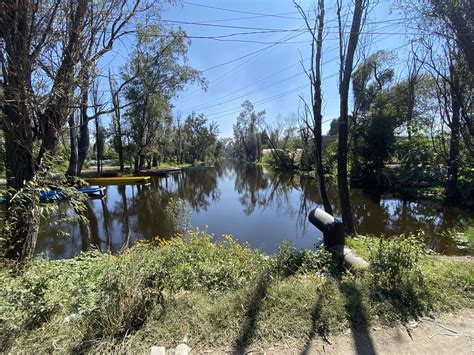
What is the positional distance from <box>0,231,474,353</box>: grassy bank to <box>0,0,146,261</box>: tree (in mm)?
791

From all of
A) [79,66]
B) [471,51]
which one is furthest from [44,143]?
[471,51]

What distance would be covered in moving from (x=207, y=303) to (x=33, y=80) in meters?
3.50

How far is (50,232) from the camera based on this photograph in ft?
30.2

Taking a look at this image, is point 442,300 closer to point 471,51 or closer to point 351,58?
point 351,58

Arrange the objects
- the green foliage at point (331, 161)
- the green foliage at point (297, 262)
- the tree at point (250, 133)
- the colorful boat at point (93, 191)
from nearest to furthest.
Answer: the green foliage at point (297, 262) → the colorful boat at point (93, 191) → the green foliage at point (331, 161) → the tree at point (250, 133)

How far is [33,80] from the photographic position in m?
3.41

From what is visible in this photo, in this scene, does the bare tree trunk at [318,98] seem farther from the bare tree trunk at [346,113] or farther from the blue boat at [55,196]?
the blue boat at [55,196]

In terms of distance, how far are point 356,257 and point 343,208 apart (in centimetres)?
250

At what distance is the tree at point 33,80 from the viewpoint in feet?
10.4

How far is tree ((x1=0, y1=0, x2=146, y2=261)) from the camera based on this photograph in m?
3.18

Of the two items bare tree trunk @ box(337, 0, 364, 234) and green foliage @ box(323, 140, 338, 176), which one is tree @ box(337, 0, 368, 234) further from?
green foliage @ box(323, 140, 338, 176)

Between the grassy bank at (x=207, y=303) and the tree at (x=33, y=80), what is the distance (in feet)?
2.60

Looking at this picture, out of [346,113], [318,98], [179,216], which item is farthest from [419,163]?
[179,216]

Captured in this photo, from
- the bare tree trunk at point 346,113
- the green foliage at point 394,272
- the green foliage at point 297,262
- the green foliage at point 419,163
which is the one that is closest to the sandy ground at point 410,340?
the green foliage at point 394,272
